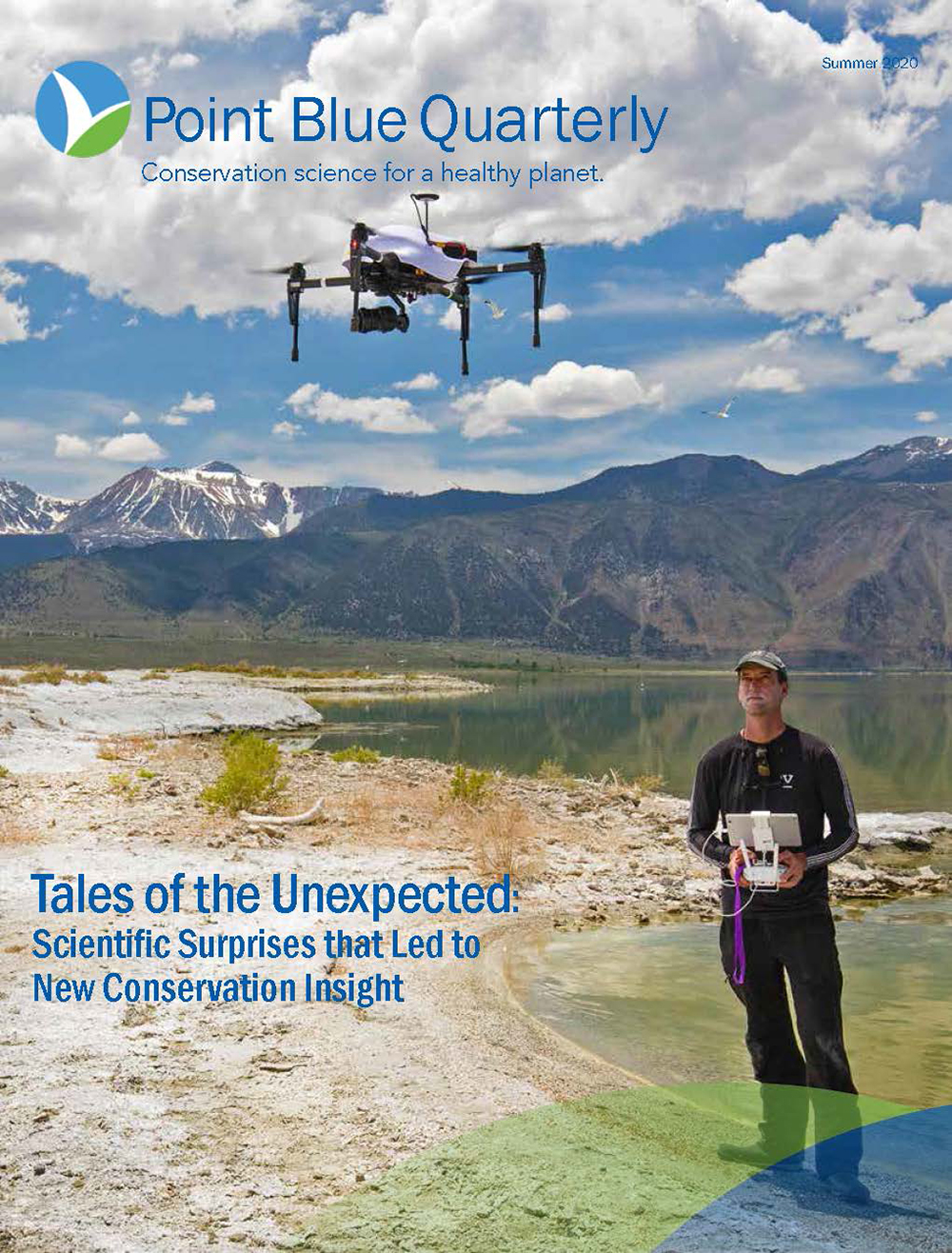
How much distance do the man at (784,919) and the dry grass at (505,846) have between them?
317 inches

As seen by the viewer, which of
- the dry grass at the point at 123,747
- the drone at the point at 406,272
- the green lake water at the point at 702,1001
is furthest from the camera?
the dry grass at the point at 123,747

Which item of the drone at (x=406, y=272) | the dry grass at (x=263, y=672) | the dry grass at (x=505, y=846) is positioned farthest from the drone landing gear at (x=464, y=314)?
the dry grass at (x=263, y=672)

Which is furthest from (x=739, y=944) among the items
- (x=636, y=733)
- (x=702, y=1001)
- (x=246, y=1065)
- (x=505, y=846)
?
(x=636, y=733)

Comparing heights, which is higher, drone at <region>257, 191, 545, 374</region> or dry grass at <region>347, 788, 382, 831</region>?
drone at <region>257, 191, 545, 374</region>

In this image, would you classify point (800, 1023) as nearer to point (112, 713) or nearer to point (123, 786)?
point (123, 786)

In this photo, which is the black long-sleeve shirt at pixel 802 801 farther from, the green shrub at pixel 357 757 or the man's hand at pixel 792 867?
the green shrub at pixel 357 757

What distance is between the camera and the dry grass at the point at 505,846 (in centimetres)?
1376

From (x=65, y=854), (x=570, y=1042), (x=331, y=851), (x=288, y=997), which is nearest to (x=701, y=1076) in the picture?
(x=570, y=1042)

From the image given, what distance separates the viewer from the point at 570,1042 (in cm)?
822

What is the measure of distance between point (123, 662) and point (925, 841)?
323ft

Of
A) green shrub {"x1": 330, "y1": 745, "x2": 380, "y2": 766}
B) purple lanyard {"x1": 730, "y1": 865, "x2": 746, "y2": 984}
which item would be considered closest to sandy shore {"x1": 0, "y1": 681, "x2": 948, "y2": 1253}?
purple lanyard {"x1": 730, "y1": 865, "x2": 746, "y2": 984}

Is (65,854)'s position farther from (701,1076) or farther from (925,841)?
(925,841)

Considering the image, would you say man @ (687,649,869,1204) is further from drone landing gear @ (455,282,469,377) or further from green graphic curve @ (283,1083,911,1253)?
drone landing gear @ (455,282,469,377)

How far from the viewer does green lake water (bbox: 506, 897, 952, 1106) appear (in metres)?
Answer: 7.91
